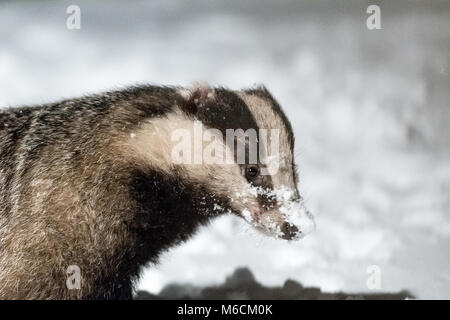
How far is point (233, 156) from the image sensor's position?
232 cm

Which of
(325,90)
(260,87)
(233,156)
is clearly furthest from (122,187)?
(325,90)

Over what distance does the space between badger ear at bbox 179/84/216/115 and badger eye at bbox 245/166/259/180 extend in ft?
1.14

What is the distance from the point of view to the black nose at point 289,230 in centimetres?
230

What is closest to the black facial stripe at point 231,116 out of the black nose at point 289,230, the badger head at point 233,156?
the badger head at point 233,156

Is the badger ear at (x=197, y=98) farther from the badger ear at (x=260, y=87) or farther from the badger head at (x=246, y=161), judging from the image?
the badger ear at (x=260, y=87)

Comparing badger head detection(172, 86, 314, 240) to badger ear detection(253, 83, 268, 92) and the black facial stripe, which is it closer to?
the black facial stripe

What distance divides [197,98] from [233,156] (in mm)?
316

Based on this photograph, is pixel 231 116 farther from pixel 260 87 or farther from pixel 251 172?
pixel 260 87

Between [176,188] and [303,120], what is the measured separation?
166cm

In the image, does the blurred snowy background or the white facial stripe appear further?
the blurred snowy background

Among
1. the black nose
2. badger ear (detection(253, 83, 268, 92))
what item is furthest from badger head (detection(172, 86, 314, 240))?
badger ear (detection(253, 83, 268, 92))

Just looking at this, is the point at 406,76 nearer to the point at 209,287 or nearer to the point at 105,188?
the point at 209,287

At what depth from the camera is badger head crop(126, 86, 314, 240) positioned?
231cm
